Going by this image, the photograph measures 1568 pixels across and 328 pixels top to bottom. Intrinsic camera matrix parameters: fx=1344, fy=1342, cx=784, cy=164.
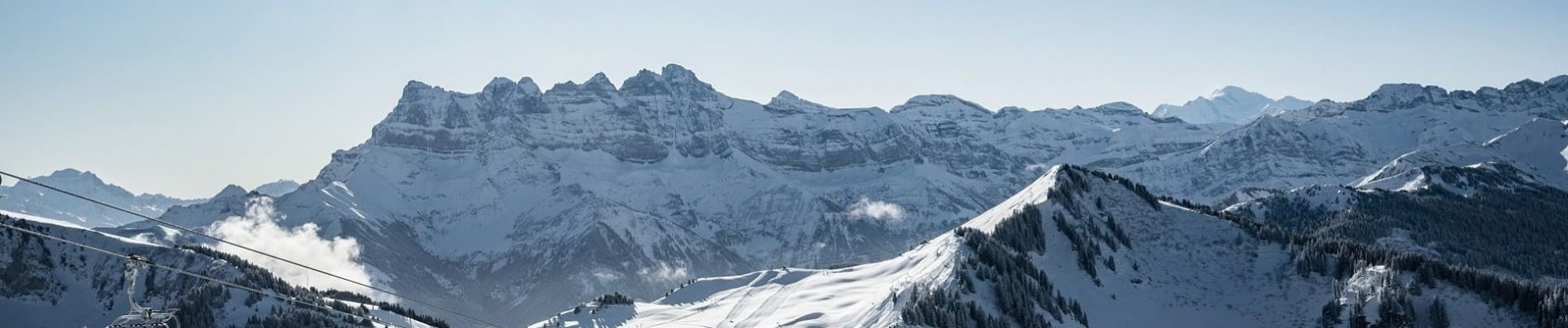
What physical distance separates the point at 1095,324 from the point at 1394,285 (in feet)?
123

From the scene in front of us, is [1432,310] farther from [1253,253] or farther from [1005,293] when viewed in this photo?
[1005,293]

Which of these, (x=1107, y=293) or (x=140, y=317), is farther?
(x=1107, y=293)

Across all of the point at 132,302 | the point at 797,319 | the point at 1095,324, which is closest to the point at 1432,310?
the point at 1095,324

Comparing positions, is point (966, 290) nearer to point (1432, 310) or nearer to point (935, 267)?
point (935, 267)

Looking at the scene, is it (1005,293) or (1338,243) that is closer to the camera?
(1005,293)

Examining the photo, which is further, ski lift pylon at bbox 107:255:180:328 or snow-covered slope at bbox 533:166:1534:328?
snow-covered slope at bbox 533:166:1534:328

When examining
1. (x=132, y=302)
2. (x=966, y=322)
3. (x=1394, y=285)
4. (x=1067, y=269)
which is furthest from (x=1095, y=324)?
(x=132, y=302)

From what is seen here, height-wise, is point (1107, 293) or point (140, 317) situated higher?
point (140, 317)

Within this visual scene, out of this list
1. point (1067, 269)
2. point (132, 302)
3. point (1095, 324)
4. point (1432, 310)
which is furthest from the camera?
point (1067, 269)

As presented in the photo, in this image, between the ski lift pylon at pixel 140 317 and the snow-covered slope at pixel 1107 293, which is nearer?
the ski lift pylon at pixel 140 317

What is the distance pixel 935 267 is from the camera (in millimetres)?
187125

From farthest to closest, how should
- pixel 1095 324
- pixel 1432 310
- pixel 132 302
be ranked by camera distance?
pixel 1095 324, pixel 1432 310, pixel 132 302

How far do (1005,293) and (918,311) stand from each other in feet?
45.3

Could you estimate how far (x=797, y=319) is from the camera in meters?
197
